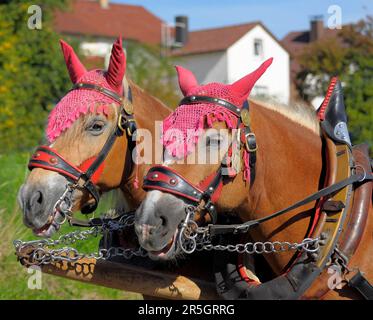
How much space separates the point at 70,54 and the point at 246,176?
56.7 inches

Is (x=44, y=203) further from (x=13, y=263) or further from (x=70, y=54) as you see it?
(x=13, y=263)

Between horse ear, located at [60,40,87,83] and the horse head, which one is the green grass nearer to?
horse ear, located at [60,40,87,83]

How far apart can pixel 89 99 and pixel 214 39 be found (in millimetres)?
36894

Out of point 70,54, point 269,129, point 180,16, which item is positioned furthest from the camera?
point 180,16

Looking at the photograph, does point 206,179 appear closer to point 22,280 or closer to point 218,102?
point 218,102

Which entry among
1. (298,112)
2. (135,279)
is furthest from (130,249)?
(298,112)

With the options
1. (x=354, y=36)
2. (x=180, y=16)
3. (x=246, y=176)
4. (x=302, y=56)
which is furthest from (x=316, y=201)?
(x=180, y=16)

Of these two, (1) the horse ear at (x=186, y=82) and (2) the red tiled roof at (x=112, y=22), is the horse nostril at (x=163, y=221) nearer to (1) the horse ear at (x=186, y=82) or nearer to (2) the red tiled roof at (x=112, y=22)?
(1) the horse ear at (x=186, y=82)

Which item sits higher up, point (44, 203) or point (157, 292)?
point (44, 203)

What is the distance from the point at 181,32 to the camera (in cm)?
4119

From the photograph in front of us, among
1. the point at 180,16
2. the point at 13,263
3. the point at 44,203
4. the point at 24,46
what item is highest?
the point at 180,16

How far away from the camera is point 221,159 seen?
3039 millimetres

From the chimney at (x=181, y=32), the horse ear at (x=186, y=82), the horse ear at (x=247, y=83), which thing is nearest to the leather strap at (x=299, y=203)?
the horse ear at (x=247, y=83)

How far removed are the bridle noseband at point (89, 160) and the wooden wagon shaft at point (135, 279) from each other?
0.31 meters
